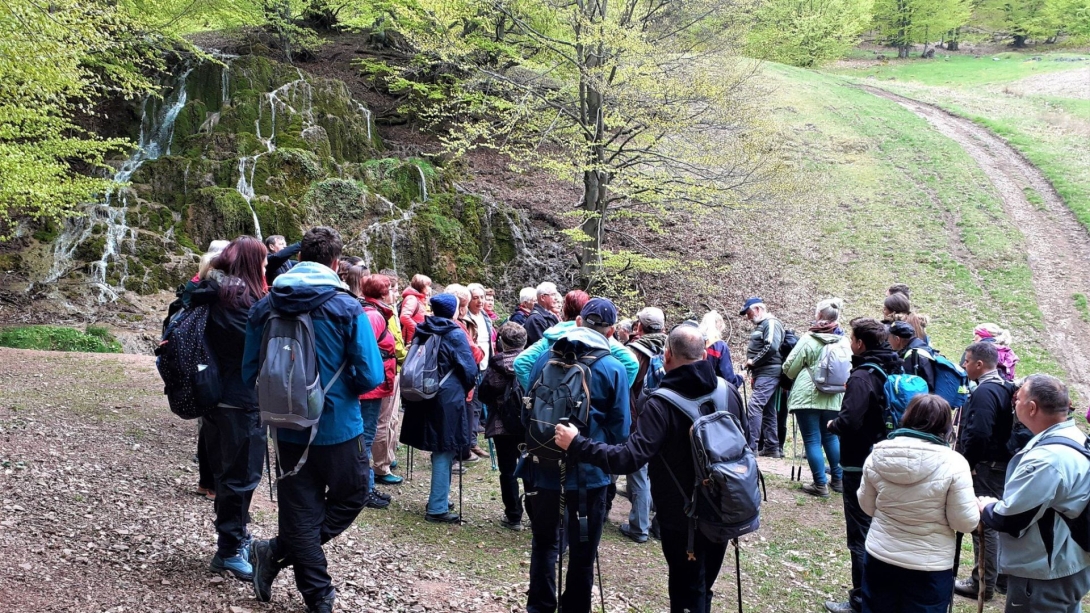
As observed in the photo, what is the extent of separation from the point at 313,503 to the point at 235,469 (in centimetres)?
77

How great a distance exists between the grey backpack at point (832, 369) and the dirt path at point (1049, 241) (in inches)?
408

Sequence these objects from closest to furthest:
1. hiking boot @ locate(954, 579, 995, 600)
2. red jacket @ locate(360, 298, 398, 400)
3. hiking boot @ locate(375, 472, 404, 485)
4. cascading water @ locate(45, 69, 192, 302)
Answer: hiking boot @ locate(954, 579, 995, 600) < red jacket @ locate(360, 298, 398, 400) < hiking boot @ locate(375, 472, 404, 485) < cascading water @ locate(45, 69, 192, 302)

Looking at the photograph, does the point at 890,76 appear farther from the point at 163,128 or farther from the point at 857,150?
the point at 163,128

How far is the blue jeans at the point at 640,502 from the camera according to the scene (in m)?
6.33

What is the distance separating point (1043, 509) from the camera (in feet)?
12.1

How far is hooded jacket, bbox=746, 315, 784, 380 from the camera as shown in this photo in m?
8.95

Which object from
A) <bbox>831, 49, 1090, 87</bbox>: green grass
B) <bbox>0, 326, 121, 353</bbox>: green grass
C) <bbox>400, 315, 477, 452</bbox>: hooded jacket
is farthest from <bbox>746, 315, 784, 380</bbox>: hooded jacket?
<bbox>831, 49, 1090, 87</bbox>: green grass

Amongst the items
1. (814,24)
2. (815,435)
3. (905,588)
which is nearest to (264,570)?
(905,588)

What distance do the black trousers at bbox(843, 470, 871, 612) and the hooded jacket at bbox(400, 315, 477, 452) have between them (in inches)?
121

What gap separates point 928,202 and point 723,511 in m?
24.8

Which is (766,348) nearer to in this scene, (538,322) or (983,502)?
(538,322)

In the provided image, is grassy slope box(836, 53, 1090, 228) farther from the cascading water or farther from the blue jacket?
the cascading water

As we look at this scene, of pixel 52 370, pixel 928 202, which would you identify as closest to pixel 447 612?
pixel 52 370

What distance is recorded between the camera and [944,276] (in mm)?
20281
